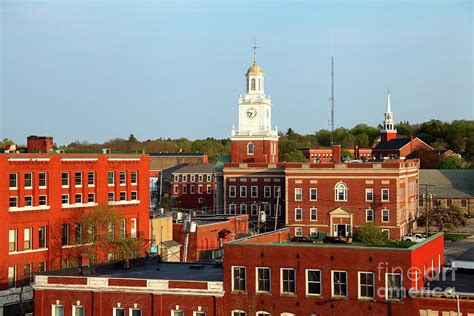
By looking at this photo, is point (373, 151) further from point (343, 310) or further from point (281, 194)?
point (343, 310)

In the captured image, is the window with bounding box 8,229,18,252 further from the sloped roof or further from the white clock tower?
the sloped roof

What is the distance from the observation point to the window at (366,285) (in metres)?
33.9

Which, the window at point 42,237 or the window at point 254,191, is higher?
the window at point 254,191

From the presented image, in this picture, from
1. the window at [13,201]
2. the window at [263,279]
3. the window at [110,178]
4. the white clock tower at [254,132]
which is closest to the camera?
the window at [263,279]

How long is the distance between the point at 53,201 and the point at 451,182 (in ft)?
266

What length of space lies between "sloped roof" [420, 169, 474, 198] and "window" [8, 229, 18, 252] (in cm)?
8007

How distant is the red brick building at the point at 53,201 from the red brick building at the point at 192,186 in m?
61.7

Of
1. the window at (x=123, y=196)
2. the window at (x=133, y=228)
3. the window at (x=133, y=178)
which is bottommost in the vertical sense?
the window at (x=133, y=228)

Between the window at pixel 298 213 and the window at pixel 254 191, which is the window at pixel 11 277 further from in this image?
the window at pixel 254 191

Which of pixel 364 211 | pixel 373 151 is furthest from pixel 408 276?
pixel 373 151

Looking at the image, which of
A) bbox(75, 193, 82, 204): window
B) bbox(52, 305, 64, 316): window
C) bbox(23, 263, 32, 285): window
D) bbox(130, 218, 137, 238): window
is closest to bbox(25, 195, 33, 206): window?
bbox(23, 263, 32, 285): window

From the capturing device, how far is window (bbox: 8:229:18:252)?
55.2 metres

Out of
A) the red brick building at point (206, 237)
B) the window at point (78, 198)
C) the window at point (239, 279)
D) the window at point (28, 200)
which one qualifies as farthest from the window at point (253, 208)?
the window at point (239, 279)

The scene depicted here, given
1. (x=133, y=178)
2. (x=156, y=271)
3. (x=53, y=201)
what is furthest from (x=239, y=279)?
(x=133, y=178)
